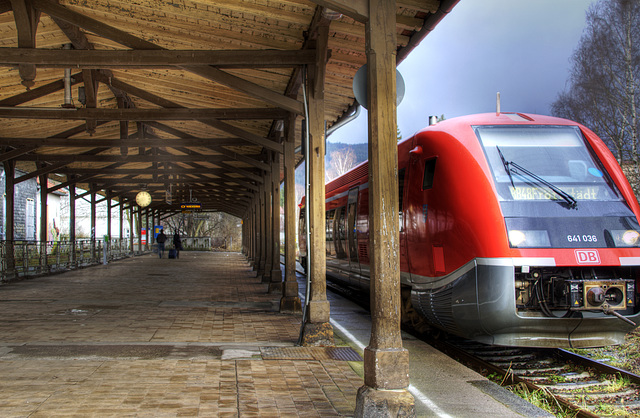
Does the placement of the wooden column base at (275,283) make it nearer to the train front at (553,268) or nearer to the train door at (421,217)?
the train door at (421,217)

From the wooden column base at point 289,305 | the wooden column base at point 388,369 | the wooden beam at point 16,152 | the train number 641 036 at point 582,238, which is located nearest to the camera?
the wooden column base at point 388,369

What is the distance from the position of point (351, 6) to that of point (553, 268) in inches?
121

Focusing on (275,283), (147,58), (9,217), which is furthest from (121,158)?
(147,58)

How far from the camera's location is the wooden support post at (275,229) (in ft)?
41.3

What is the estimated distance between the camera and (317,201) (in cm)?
701

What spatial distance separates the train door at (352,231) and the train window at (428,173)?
3612mm

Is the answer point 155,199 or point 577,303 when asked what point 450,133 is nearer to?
point 577,303

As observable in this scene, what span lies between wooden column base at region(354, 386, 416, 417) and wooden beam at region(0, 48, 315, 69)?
4803mm

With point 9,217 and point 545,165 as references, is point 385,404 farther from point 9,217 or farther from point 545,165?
point 9,217

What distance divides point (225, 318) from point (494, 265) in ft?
15.8

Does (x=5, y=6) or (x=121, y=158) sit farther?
(x=121, y=158)

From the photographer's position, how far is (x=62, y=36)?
9188 mm

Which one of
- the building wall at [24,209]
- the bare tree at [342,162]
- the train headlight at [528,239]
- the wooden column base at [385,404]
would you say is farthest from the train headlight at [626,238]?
the bare tree at [342,162]

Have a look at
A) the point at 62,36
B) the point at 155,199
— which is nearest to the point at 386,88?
the point at 62,36
